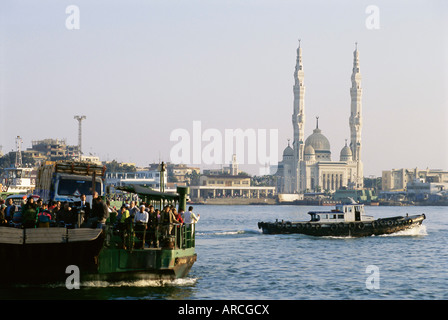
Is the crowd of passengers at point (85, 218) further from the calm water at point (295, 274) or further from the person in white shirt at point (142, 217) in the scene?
the calm water at point (295, 274)

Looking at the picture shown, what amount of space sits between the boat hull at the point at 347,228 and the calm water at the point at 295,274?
14.1ft

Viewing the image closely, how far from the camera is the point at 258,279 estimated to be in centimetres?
3161

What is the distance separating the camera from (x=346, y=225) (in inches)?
2467

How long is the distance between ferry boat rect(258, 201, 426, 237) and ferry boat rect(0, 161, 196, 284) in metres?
39.3

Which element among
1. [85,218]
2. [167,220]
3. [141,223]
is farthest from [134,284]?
[85,218]

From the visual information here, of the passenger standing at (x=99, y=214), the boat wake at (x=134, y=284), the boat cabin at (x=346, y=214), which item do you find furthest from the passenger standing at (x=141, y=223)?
the boat cabin at (x=346, y=214)

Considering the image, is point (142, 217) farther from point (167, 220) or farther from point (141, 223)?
point (167, 220)

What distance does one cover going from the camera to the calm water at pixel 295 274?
24.3m

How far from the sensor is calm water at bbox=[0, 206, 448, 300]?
2433 centimetres


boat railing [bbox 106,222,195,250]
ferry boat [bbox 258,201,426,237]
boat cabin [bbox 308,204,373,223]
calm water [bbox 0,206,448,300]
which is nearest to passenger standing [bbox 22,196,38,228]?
calm water [bbox 0,206,448,300]

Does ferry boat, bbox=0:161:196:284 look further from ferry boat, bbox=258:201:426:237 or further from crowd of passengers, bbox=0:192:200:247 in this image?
ferry boat, bbox=258:201:426:237

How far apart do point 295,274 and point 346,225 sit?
29.5m
